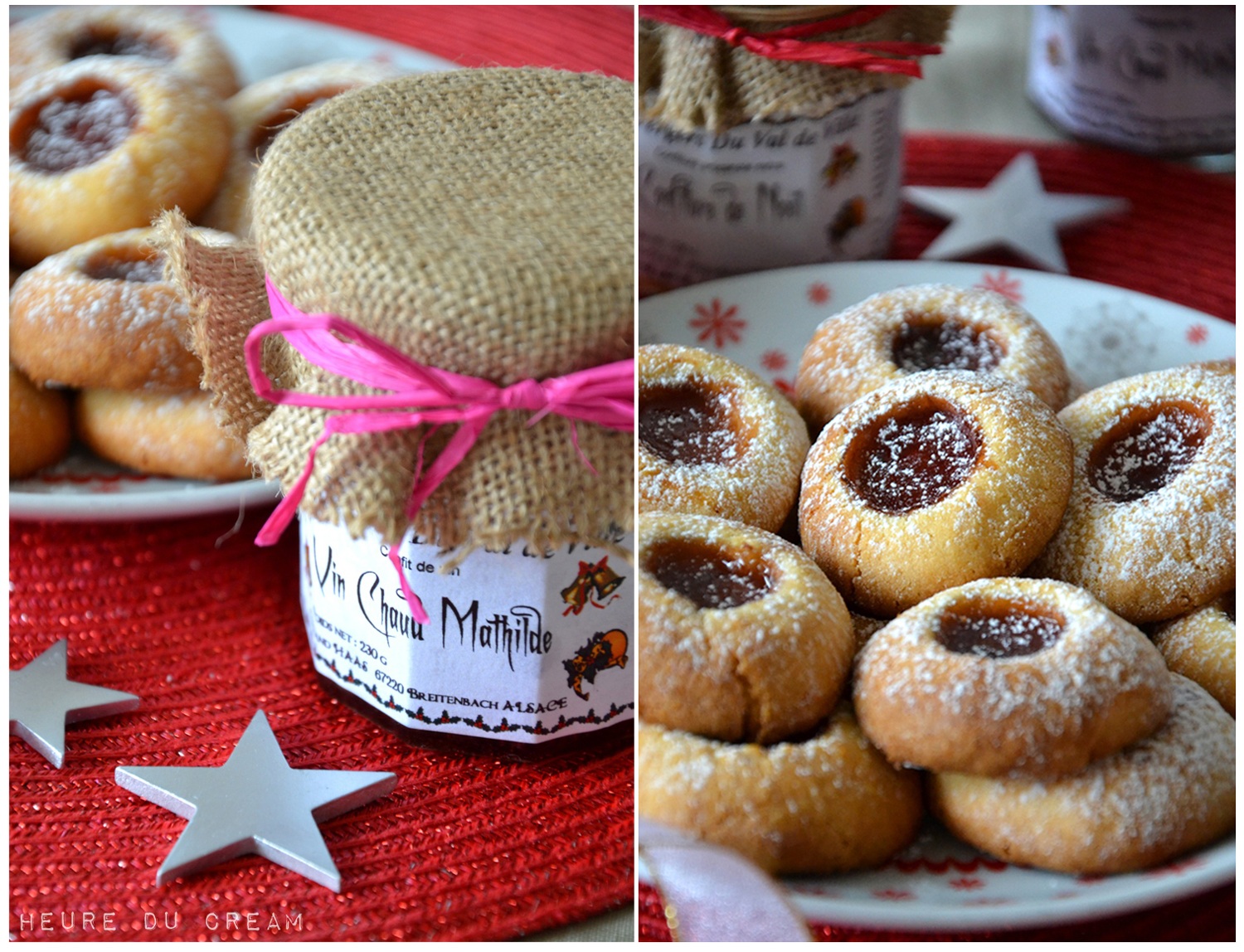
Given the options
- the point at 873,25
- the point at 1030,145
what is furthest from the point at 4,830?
the point at 1030,145

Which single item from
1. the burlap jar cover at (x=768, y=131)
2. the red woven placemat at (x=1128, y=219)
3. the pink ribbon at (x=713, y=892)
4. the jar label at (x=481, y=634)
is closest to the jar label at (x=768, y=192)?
the burlap jar cover at (x=768, y=131)

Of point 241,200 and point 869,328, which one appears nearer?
point 869,328

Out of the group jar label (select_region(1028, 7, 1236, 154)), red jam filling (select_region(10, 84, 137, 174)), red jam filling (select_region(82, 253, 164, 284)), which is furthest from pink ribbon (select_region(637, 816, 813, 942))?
→ jar label (select_region(1028, 7, 1236, 154))

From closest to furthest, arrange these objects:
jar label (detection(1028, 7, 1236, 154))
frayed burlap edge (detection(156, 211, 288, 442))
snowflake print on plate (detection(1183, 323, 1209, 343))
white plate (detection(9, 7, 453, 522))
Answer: frayed burlap edge (detection(156, 211, 288, 442)) < white plate (detection(9, 7, 453, 522)) < snowflake print on plate (detection(1183, 323, 1209, 343)) < jar label (detection(1028, 7, 1236, 154))

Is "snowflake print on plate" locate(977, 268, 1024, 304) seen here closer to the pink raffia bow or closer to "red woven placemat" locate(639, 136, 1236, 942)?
"red woven placemat" locate(639, 136, 1236, 942)

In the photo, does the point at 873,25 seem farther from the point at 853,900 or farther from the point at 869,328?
the point at 853,900

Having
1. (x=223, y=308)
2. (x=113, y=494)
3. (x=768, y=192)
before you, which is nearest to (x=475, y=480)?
(x=223, y=308)
